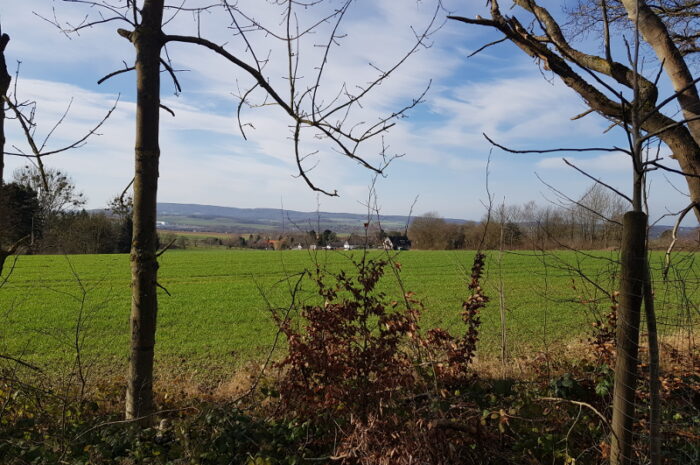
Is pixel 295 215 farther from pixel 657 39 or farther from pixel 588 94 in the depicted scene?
pixel 657 39

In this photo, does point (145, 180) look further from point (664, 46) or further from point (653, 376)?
point (664, 46)

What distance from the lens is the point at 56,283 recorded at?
2477 cm

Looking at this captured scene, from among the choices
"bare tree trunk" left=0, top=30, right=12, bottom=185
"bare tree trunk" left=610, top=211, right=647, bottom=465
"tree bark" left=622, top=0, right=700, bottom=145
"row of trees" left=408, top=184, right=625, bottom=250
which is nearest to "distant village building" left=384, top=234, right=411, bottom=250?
"row of trees" left=408, top=184, right=625, bottom=250

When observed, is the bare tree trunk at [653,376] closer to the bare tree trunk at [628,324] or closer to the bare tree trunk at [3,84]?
the bare tree trunk at [628,324]

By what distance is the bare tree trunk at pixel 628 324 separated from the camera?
2.02 meters

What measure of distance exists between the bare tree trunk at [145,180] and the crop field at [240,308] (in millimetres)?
442

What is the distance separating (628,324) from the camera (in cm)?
207

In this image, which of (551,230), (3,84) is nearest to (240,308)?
(551,230)

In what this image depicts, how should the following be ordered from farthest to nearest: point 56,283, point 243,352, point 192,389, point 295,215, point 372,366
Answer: point 56,283
point 243,352
point 192,389
point 295,215
point 372,366

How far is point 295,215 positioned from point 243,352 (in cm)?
637

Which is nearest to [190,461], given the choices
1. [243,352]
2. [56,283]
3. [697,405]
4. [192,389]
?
[192,389]

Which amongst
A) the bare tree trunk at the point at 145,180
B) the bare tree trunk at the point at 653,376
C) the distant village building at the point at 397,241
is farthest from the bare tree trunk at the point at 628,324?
the bare tree trunk at the point at 145,180

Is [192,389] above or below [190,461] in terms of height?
below

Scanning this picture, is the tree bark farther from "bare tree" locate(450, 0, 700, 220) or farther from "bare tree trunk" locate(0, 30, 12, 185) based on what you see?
"bare tree trunk" locate(0, 30, 12, 185)
